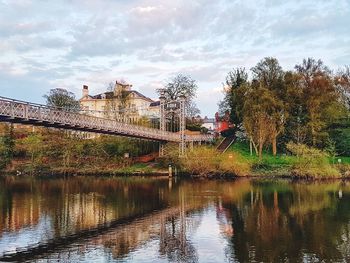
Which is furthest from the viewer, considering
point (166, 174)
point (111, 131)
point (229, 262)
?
point (166, 174)

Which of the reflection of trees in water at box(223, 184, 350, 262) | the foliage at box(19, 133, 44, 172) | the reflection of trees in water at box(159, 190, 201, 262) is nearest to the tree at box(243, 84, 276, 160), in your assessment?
the reflection of trees in water at box(223, 184, 350, 262)

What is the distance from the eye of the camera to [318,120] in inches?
2618

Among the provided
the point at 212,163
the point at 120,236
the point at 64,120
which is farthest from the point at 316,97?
the point at 120,236

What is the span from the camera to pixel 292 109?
68.4 m

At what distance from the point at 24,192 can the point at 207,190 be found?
18.2 m

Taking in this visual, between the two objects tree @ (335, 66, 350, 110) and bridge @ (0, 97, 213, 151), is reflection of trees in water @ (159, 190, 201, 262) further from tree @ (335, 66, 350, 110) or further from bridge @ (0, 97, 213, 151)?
tree @ (335, 66, 350, 110)

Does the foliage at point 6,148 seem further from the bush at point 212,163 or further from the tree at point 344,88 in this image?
the tree at point 344,88

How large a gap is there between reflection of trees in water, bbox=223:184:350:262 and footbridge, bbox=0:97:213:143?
16427 mm

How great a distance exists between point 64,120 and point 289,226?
2347cm

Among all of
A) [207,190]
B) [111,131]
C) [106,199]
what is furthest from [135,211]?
[111,131]

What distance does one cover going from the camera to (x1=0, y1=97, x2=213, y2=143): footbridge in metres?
31.1

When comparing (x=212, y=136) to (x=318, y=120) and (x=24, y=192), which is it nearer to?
(x=318, y=120)

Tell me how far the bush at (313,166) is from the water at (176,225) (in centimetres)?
1197

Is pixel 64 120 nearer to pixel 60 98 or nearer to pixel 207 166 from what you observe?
pixel 207 166
